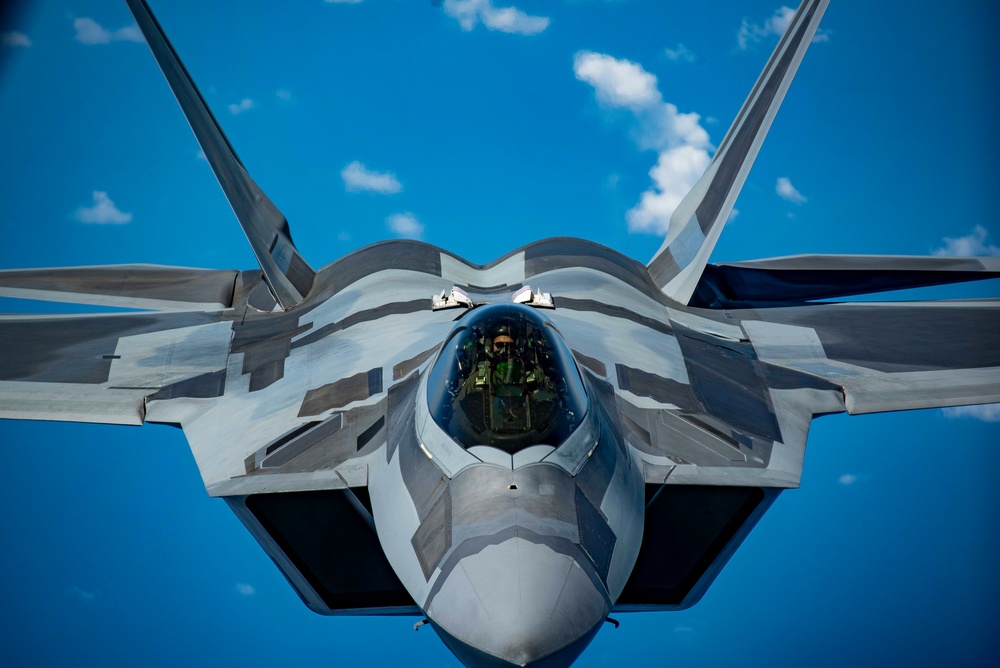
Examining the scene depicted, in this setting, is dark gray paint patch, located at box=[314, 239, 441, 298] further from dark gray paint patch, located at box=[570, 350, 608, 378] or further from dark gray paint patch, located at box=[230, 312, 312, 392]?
dark gray paint patch, located at box=[570, 350, 608, 378]

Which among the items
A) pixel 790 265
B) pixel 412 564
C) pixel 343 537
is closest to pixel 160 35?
pixel 343 537

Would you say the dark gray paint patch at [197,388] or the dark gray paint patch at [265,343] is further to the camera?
the dark gray paint patch at [265,343]

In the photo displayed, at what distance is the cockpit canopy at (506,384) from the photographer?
20.9 feet

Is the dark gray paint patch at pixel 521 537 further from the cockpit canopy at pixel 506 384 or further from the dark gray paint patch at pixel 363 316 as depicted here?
the dark gray paint patch at pixel 363 316

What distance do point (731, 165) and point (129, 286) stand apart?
763 cm

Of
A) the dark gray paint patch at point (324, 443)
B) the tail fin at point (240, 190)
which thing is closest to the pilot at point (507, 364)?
the dark gray paint patch at point (324, 443)

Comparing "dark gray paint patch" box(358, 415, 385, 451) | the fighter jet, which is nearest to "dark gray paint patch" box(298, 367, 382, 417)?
the fighter jet

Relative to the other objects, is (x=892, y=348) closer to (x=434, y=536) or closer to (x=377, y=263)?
(x=377, y=263)

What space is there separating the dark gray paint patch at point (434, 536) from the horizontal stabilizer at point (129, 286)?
20.6ft

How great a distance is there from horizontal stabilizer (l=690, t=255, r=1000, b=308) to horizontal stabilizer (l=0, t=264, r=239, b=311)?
20.3ft

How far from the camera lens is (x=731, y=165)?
457 inches

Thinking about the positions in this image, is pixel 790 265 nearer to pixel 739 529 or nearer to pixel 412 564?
pixel 739 529

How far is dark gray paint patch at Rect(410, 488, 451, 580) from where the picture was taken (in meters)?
6.02

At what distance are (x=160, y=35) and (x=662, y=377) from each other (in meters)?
6.06
